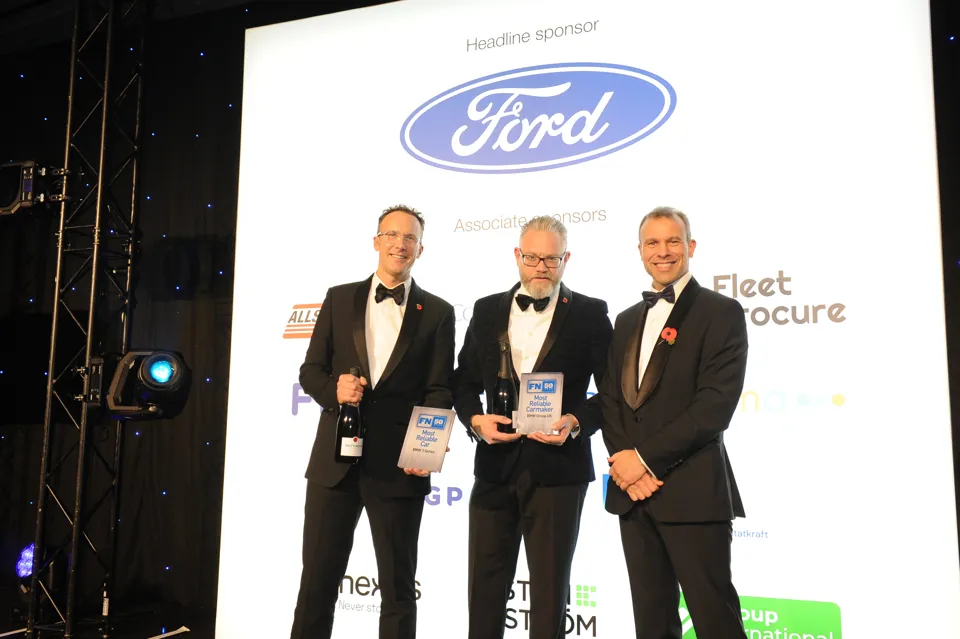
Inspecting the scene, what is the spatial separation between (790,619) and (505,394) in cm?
172

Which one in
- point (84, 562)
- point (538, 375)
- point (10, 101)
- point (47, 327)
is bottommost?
point (84, 562)

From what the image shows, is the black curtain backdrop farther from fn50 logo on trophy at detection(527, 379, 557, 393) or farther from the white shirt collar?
fn50 logo on trophy at detection(527, 379, 557, 393)

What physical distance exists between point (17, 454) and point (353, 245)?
3.24 meters

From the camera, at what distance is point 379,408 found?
3191mm

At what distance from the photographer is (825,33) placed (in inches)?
146

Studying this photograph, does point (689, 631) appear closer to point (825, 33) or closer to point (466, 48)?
point (825, 33)

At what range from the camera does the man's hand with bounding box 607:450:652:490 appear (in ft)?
8.80

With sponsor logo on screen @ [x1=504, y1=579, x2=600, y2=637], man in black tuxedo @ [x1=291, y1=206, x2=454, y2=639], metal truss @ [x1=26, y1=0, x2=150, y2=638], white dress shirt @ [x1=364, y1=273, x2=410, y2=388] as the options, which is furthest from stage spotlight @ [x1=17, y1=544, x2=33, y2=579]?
white dress shirt @ [x1=364, y1=273, x2=410, y2=388]

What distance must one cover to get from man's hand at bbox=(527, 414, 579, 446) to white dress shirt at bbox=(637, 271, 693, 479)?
29cm

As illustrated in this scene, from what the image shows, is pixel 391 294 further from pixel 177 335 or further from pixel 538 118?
pixel 177 335

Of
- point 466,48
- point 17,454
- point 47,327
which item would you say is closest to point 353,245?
point 466,48

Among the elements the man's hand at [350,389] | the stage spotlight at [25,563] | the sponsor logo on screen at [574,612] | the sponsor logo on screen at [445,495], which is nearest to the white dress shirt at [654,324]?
the man's hand at [350,389]

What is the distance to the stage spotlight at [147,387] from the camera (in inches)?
178

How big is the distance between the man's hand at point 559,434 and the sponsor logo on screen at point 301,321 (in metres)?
2.07
